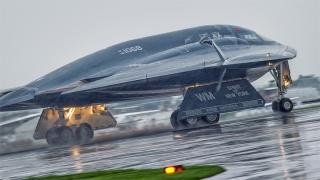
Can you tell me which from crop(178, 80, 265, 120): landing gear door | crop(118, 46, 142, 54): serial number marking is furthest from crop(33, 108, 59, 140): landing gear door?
crop(178, 80, 265, 120): landing gear door

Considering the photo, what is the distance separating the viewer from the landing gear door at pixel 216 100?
26625 millimetres

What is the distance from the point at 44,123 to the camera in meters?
29.5

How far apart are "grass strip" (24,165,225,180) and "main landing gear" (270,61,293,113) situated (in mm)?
18507

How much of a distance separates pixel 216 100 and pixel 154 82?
276 centimetres

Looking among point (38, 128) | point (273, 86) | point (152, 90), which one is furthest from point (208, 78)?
point (273, 86)

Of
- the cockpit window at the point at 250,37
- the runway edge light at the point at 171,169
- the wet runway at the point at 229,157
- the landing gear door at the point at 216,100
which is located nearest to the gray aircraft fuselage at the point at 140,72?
the landing gear door at the point at 216,100

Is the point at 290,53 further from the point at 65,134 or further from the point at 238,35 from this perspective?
the point at 65,134

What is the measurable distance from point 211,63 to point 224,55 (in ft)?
2.92

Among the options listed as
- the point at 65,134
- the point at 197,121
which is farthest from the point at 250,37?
the point at 65,134

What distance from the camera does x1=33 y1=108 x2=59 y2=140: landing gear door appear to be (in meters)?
29.5

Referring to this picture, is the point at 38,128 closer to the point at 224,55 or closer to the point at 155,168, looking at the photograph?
the point at 224,55

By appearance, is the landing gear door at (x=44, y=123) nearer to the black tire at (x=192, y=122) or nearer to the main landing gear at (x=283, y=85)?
the black tire at (x=192, y=122)

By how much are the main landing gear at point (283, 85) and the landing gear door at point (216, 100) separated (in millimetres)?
4199

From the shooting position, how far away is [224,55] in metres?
27.7
